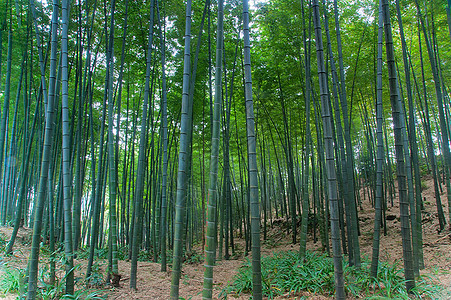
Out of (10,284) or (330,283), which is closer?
(10,284)

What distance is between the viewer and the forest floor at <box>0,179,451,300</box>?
10.5 feet

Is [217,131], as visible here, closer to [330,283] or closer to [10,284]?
[330,283]

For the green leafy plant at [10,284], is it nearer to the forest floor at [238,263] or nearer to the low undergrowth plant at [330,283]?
the forest floor at [238,263]

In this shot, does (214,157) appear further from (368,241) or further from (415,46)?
(415,46)

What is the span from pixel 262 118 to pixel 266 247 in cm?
344

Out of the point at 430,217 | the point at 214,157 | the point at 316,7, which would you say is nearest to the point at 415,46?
the point at 430,217

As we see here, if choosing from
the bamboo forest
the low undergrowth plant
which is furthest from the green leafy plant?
the low undergrowth plant

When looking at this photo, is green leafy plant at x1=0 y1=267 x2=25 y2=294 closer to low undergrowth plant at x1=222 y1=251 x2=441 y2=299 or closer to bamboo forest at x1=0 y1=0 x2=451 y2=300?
bamboo forest at x1=0 y1=0 x2=451 y2=300

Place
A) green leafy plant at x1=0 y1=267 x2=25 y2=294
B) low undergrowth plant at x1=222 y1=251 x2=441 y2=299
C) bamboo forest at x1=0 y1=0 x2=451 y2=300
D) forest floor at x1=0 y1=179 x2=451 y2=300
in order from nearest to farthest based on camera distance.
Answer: bamboo forest at x1=0 y1=0 x2=451 y2=300 < low undergrowth plant at x1=222 y1=251 x2=441 y2=299 < green leafy plant at x1=0 y1=267 x2=25 y2=294 < forest floor at x1=0 y1=179 x2=451 y2=300

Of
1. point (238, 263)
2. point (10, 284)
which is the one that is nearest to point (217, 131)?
point (10, 284)

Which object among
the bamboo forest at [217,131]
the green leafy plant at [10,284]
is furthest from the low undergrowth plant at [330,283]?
the green leafy plant at [10,284]

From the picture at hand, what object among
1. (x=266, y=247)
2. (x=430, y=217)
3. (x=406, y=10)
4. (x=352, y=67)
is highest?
(x=406, y=10)

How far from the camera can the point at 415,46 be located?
255 inches

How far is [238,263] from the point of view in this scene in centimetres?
566
